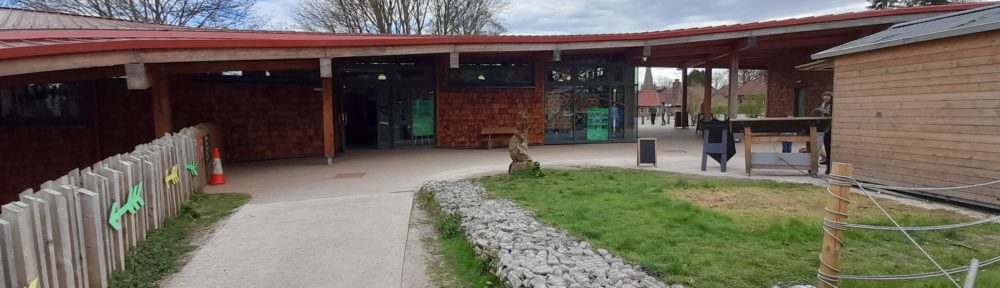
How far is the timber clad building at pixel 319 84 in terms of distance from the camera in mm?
8547

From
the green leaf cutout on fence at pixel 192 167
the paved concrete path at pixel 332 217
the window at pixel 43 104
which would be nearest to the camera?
the paved concrete path at pixel 332 217

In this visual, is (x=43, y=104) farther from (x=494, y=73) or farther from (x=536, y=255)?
(x=536, y=255)

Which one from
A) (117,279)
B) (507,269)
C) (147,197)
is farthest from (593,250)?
(147,197)

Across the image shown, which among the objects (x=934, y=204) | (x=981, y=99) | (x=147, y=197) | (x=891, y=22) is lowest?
(x=934, y=204)

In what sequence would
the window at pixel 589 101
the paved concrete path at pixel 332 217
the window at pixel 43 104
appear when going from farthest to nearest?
1. the window at pixel 589 101
2. the window at pixel 43 104
3. the paved concrete path at pixel 332 217

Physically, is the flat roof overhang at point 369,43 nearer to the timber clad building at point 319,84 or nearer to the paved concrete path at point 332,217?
the timber clad building at point 319,84

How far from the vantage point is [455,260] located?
4262mm

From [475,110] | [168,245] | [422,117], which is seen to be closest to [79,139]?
[422,117]

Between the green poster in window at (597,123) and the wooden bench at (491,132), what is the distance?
2.56 m

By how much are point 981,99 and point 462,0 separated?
2394cm

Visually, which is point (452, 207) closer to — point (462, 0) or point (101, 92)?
point (101, 92)

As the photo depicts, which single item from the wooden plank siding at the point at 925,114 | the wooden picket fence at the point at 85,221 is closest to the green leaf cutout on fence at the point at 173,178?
the wooden picket fence at the point at 85,221

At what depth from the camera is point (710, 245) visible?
4168 mm

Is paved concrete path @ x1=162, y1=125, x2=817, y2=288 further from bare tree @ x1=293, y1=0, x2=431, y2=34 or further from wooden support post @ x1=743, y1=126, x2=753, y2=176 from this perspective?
bare tree @ x1=293, y1=0, x2=431, y2=34
